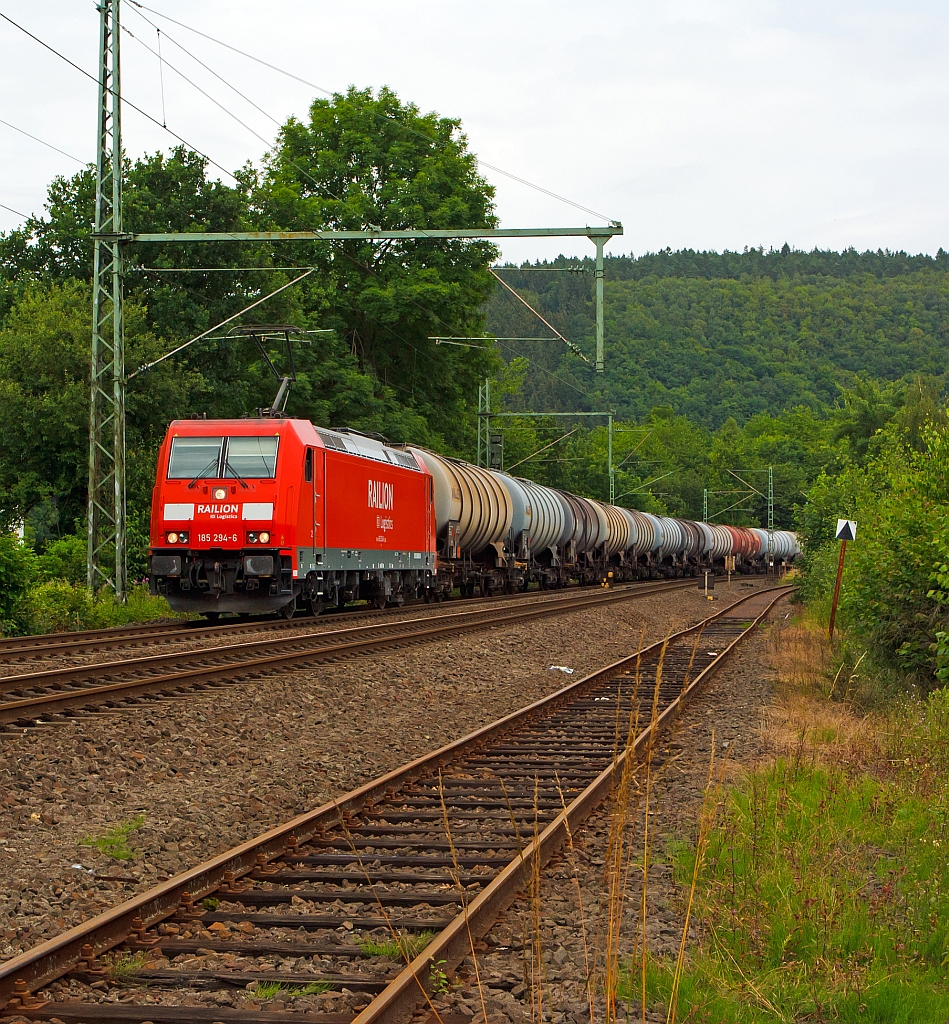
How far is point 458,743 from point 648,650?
10.3 meters

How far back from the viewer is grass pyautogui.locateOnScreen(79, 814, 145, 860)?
262 inches

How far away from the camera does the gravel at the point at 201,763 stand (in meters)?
6.28

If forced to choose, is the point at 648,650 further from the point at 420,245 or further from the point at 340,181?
the point at 340,181

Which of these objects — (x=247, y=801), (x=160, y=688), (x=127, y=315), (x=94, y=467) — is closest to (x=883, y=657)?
(x=160, y=688)

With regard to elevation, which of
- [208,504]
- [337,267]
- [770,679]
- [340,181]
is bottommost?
[770,679]

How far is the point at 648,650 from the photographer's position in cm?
1991

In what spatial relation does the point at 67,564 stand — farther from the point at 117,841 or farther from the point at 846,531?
the point at 117,841

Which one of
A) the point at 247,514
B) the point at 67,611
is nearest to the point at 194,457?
the point at 247,514

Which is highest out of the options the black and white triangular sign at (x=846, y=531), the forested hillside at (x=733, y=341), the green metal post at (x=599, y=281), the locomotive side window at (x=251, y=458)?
the forested hillside at (x=733, y=341)

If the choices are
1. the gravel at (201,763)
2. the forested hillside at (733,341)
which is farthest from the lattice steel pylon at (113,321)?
the forested hillside at (733,341)

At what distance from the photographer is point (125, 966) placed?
488 cm

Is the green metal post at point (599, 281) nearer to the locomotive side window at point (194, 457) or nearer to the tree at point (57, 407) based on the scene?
the locomotive side window at point (194, 457)

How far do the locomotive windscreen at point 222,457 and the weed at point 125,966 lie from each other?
1538 centimetres

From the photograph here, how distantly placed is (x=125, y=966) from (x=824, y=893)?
317 centimetres
